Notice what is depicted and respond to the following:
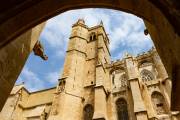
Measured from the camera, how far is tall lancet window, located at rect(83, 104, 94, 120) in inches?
746

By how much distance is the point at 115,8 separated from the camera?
3.01 m

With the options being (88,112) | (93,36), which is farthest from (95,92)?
(93,36)

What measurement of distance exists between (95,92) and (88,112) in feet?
8.10

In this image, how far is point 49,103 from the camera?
79.0 ft

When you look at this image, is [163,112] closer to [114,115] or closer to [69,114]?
[114,115]

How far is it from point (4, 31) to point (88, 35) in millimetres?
26765

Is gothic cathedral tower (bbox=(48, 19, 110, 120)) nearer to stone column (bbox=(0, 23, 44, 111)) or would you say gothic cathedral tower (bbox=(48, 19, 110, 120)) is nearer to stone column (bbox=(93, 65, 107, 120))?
stone column (bbox=(93, 65, 107, 120))

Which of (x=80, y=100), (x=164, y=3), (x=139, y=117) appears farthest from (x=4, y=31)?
(x=80, y=100)

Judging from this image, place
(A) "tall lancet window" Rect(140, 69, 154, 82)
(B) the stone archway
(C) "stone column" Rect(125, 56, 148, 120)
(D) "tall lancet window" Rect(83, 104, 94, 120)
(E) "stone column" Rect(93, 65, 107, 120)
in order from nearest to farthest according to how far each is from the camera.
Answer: (B) the stone archway, (C) "stone column" Rect(125, 56, 148, 120), (E) "stone column" Rect(93, 65, 107, 120), (D) "tall lancet window" Rect(83, 104, 94, 120), (A) "tall lancet window" Rect(140, 69, 154, 82)

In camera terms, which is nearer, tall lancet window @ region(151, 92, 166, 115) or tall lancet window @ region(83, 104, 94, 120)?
tall lancet window @ region(151, 92, 166, 115)

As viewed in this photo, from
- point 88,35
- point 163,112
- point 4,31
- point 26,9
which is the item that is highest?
point 88,35

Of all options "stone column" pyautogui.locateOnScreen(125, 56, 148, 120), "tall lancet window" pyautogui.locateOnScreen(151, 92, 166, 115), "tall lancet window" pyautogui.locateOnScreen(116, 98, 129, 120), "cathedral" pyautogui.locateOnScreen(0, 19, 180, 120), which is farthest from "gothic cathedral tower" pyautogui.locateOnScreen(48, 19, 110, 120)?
"tall lancet window" pyautogui.locateOnScreen(151, 92, 166, 115)

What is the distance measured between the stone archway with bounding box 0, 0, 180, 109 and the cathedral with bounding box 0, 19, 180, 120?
524 inches

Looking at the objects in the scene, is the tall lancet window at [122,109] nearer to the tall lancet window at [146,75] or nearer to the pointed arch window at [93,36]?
the tall lancet window at [146,75]
